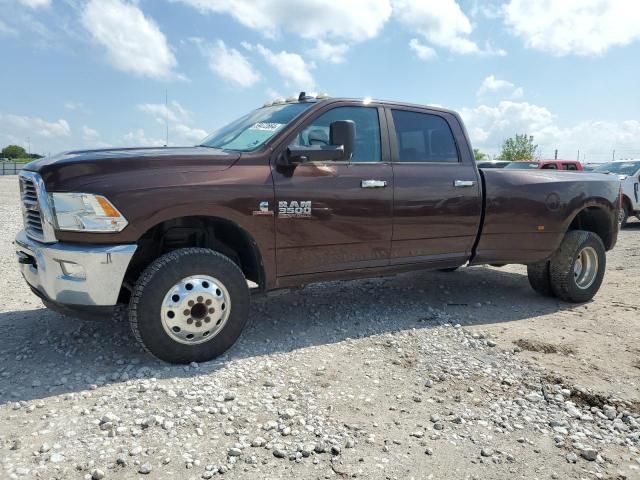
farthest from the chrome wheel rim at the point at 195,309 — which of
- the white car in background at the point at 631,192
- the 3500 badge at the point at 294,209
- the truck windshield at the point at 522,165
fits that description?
the truck windshield at the point at 522,165

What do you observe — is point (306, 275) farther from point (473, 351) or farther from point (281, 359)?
point (473, 351)

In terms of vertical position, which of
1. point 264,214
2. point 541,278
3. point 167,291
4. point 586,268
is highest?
point 264,214

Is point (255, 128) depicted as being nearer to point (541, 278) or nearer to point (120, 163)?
point (120, 163)

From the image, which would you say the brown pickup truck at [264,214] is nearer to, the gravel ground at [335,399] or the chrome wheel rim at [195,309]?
the chrome wheel rim at [195,309]

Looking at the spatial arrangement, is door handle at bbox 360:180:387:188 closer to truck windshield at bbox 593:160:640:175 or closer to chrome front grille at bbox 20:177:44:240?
chrome front grille at bbox 20:177:44:240

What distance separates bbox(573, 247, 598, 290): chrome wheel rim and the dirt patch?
72.3 inches

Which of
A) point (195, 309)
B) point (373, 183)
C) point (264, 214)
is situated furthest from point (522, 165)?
point (195, 309)

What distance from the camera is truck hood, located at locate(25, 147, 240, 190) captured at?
3.34 metres

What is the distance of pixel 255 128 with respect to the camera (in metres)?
4.39

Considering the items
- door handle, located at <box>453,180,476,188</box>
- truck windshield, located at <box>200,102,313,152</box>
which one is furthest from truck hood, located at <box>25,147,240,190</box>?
door handle, located at <box>453,180,476,188</box>

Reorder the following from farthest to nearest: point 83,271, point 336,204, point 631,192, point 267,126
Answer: point 631,192 → point 267,126 → point 336,204 → point 83,271

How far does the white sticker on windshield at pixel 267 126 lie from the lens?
13.6 ft

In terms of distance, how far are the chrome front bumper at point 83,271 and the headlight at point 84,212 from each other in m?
0.13

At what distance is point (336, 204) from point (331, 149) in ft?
1.49
